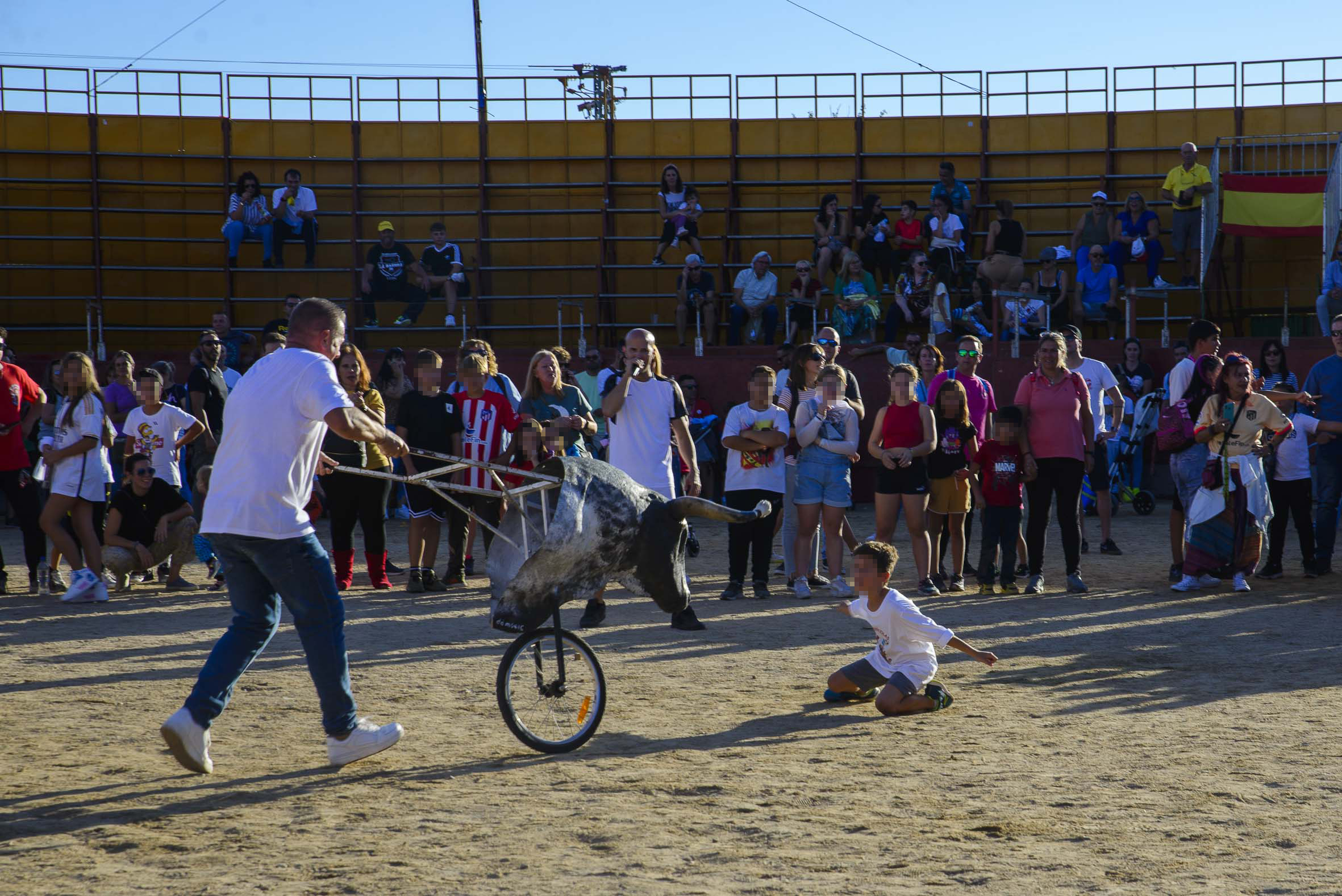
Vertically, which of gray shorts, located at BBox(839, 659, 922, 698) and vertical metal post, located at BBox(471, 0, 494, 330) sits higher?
vertical metal post, located at BBox(471, 0, 494, 330)

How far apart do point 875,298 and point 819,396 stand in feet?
27.8

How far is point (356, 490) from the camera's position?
33.0ft

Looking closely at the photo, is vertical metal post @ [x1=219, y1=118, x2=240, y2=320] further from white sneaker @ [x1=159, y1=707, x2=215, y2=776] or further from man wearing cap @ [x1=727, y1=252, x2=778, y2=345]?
white sneaker @ [x1=159, y1=707, x2=215, y2=776]

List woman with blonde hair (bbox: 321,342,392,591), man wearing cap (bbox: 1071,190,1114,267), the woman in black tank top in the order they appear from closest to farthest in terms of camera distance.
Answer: woman with blonde hair (bbox: 321,342,392,591) < the woman in black tank top < man wearing cap (bbox: 1071,190,1114,267)

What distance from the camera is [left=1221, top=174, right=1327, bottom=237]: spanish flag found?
742 inches

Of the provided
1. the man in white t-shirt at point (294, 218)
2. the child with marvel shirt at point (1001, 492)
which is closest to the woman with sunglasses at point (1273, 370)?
→ the child with marvel shirt at point (1001, 492)

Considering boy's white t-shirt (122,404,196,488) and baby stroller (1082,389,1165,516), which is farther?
baby stroller (1082,389,1165,516)

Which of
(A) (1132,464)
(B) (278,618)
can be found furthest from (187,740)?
(A) (1132,464)

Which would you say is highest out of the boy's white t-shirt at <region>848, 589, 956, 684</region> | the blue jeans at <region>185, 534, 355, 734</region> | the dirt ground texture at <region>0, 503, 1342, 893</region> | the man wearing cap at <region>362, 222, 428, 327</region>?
the man wearing cap at <region>362, 222, 428, 327</region>

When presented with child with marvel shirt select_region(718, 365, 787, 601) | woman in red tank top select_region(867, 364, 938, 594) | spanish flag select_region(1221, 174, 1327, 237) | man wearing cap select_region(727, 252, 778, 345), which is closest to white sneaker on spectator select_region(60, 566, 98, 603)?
child with marvel shirt select_region(718, 365, 787, 601)

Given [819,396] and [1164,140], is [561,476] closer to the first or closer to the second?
[819,396]

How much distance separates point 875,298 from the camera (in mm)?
18266

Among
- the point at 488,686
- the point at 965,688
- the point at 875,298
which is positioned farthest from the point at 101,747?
the point at 875,298

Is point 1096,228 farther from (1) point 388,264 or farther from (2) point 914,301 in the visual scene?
(1) point 388,264
